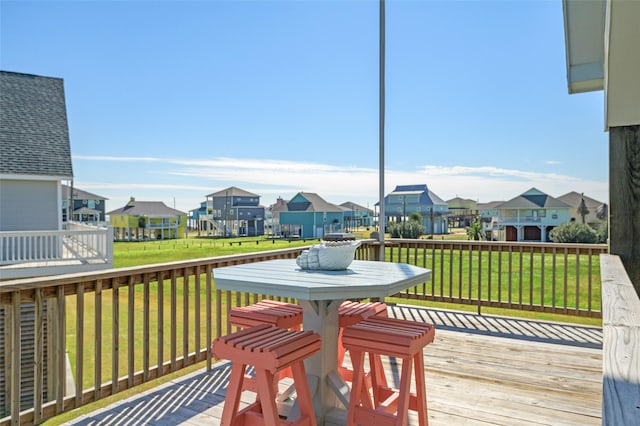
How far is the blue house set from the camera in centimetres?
659

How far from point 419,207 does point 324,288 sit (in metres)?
5.44

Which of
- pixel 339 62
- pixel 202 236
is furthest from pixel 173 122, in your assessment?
pixel 339 62

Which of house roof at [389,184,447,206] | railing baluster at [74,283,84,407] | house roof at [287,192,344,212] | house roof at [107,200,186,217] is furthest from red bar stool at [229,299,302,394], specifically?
house roof at [107,200,186,217]

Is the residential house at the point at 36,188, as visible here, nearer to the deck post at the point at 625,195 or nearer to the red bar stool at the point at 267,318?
the red bar stool at the point at 267,318

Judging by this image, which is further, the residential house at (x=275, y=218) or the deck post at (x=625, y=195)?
the residential house at (x=275, y=218)

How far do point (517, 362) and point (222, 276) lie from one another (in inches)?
102

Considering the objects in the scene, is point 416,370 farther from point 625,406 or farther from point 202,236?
point 202,236

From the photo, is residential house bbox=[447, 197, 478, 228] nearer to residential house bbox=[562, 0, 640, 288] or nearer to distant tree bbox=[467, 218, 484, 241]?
distant tree bbox=[467, 218, 484, 241]

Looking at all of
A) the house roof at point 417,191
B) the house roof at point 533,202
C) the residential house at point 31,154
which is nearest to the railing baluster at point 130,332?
the house roof at point 417,191

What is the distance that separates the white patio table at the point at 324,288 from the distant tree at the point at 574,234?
3.20 metres

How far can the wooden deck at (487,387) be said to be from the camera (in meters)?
2.52

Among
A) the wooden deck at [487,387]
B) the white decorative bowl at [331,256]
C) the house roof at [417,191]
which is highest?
the house roof at [417,191]

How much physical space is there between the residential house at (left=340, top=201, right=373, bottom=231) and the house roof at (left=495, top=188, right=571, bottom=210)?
2.21m

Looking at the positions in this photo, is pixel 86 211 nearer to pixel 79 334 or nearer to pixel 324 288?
pixel 79 334
